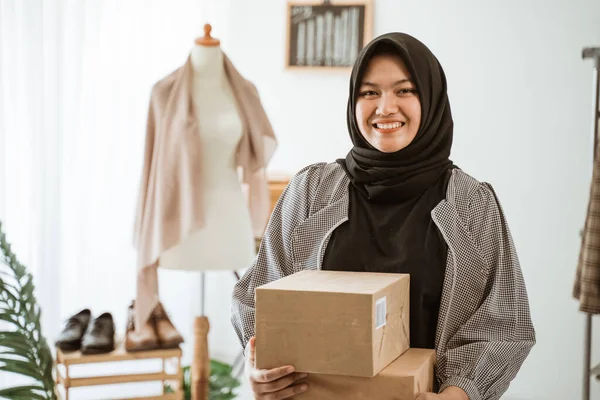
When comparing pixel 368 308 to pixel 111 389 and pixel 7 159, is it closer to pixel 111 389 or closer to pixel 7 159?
pixel 7 159

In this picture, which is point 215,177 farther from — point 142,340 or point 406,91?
point 406,91

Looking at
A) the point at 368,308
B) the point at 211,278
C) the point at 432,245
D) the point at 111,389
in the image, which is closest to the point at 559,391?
the point at 211,278

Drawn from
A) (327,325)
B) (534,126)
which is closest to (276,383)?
(327,325)

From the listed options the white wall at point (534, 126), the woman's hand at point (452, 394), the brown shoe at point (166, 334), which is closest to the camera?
the woman's hand at point (452, 394)

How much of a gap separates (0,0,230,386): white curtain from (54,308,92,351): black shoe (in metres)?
0.35

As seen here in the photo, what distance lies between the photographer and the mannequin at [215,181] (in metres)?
2.76

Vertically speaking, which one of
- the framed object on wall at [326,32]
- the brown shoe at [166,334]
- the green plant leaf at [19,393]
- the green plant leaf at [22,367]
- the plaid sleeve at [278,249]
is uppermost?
the framed object on wall at [326,32]

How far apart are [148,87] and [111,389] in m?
1.32

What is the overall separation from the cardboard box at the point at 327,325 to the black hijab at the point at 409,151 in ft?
0.77

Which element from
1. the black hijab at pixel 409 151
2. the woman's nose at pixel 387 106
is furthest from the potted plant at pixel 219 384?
the woman's nose at pixel 387 106

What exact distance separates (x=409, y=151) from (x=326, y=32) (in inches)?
97.8

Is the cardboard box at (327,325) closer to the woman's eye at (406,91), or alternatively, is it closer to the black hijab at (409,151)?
the black hijab at (409,151)

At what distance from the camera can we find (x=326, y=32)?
396cm

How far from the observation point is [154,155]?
9.26ft
